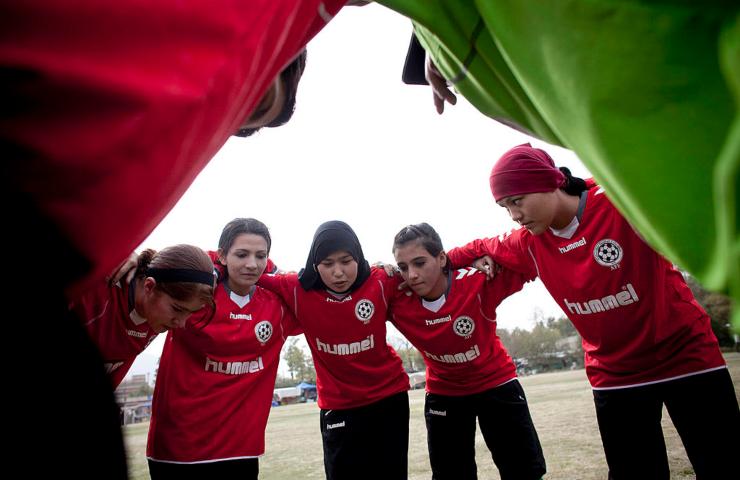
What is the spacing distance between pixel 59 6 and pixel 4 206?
0.62 ft

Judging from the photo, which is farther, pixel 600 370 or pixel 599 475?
pixel 599 475

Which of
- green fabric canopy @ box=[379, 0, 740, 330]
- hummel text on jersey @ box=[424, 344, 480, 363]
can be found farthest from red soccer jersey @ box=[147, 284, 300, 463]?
green fabric canopy @ box=[379, 0, 740, 330]

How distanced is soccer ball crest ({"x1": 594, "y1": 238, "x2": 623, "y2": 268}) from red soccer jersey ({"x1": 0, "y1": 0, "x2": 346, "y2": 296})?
240 centimetres

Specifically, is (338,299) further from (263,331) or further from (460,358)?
(460,358)

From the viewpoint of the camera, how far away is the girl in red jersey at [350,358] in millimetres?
3092

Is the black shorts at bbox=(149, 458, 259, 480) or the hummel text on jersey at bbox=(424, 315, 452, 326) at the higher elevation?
the hummel text on jersey at bbox=(424, 315, 452, 326)

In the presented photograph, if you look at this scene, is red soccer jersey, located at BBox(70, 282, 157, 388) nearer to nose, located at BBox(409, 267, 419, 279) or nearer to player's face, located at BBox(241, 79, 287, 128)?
nose, located at BBox(409, 267, 419, 279)

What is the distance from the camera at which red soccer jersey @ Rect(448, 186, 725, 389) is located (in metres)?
2.29

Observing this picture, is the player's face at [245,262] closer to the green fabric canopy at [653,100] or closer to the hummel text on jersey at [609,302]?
the hummel text on jersey at [609,302]

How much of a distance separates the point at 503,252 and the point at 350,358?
4.21ft

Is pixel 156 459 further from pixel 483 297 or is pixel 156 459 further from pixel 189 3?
pixel 189 3

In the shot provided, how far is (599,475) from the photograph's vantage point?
3209mm

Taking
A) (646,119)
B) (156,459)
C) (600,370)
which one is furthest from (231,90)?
(156,459)

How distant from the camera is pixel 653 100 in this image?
0.45 meters
